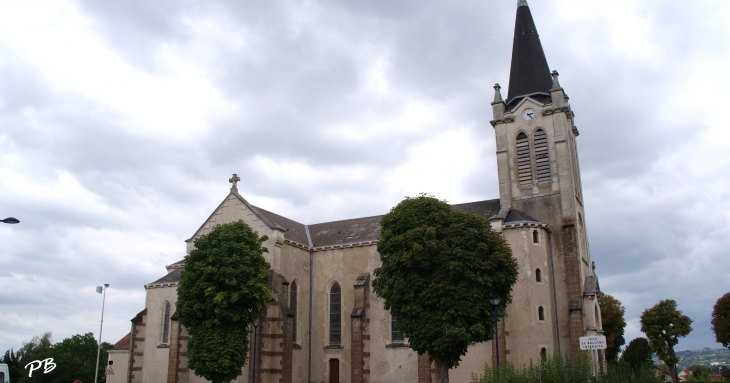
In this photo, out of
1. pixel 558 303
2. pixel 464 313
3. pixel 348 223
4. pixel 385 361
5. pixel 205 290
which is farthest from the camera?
pixel 348 223

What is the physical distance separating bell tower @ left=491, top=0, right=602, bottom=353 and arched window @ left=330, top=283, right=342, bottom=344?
14940 millimetres

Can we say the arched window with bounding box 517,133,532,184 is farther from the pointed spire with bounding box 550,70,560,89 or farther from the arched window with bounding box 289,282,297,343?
the arched window with bounding box 289,282,297,343

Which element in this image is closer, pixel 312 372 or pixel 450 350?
pixel 450 350

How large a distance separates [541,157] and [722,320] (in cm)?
3798

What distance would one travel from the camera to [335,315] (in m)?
43.0

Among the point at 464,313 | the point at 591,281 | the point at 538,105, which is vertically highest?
the point at 538,105

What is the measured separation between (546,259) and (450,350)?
40.2 feet

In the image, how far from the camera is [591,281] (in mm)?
37469

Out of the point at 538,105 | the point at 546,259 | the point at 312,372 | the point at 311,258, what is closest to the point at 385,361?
the point at 312,372

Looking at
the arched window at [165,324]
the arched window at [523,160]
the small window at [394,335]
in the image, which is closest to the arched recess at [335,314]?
the small window at [394,335]

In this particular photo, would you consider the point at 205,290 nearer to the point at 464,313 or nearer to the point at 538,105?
the point at 464,313

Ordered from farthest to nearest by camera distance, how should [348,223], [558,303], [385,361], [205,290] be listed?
[348,223] → [385,361] → [558,303] → [205,290]

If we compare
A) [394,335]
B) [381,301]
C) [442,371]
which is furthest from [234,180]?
[442,371]

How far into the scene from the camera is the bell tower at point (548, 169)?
36156mm
